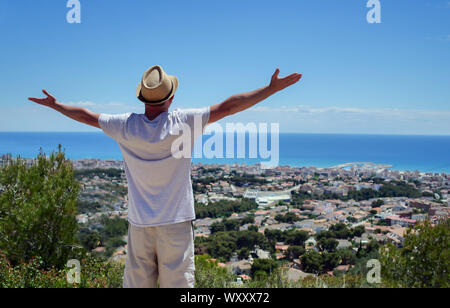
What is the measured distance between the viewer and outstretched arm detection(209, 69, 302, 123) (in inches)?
48.0

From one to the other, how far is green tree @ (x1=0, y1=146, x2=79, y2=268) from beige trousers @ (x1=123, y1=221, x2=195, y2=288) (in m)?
2.79

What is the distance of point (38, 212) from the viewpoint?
143 inches

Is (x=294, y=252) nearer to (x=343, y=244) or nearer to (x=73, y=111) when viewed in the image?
(x=343, y=244)

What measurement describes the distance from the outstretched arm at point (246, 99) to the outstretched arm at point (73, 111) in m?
0.54

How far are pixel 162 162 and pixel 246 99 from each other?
15.7 inches

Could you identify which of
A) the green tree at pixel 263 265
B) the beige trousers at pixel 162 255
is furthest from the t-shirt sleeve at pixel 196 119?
the green tree at pixel 263 265

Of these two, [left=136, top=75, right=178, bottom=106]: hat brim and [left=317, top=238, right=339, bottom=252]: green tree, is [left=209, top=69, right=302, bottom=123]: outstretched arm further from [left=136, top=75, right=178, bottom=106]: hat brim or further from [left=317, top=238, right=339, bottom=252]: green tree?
[left=317, top=238, right=339, bottom=252]: green tree

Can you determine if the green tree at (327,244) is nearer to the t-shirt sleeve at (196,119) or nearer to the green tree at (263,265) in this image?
the green tree at (263,265)

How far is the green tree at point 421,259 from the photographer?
2.88 m

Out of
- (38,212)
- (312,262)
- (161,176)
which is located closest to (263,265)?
(312,262)

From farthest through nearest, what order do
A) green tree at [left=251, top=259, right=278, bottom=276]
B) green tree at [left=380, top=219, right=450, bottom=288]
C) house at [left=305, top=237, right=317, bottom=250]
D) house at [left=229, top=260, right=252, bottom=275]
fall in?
house at [left=305, top=237, right=317, bottom=250]
house at [left=229, top=260, right=252, bottom=275]
green tree at [left=251, top=259, right=278, bottom=276]
green tree at [left=380, top=219, right=450, bottom=288]

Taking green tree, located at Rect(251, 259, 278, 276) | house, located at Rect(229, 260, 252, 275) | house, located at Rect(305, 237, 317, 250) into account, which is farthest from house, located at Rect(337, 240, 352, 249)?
house, located at Rect(229, 260, 252, 275)

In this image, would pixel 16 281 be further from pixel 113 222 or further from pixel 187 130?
pixel 187 130

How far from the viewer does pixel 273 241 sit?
5.54 metres
